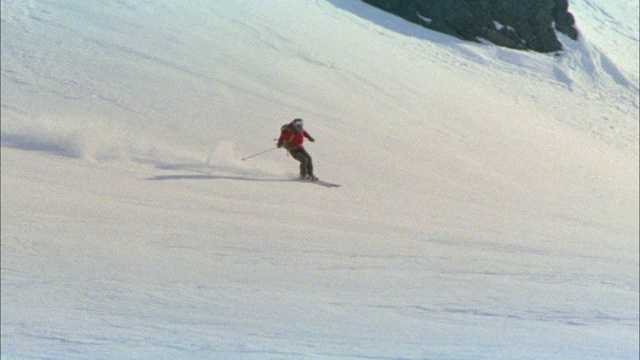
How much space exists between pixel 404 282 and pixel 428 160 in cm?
781

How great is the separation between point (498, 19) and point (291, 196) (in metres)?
20.3

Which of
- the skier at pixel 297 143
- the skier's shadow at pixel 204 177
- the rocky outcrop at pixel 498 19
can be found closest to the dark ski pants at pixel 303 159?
the skier at pixel 297 143

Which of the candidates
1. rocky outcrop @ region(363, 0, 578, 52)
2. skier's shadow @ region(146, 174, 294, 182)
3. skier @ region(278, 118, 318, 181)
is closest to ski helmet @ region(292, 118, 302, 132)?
skier @ region(278, 118, 318, 181)

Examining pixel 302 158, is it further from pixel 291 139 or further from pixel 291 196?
pixel 291 196

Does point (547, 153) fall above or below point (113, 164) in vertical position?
above

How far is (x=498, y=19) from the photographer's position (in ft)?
94.0

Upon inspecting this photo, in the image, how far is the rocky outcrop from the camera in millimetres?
27812

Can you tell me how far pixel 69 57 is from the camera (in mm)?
17047

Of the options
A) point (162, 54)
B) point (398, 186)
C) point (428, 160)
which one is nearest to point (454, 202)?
point (398, 186)

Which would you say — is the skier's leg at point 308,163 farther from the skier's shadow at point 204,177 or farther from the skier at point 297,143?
the skier's shadow at point 204,177

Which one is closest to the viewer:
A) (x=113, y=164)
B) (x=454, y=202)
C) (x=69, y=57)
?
(x=113, y=164)

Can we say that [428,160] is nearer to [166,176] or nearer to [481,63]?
[166,176]

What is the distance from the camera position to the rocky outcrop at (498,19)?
2781cm

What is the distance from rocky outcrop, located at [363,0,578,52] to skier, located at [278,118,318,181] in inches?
658
